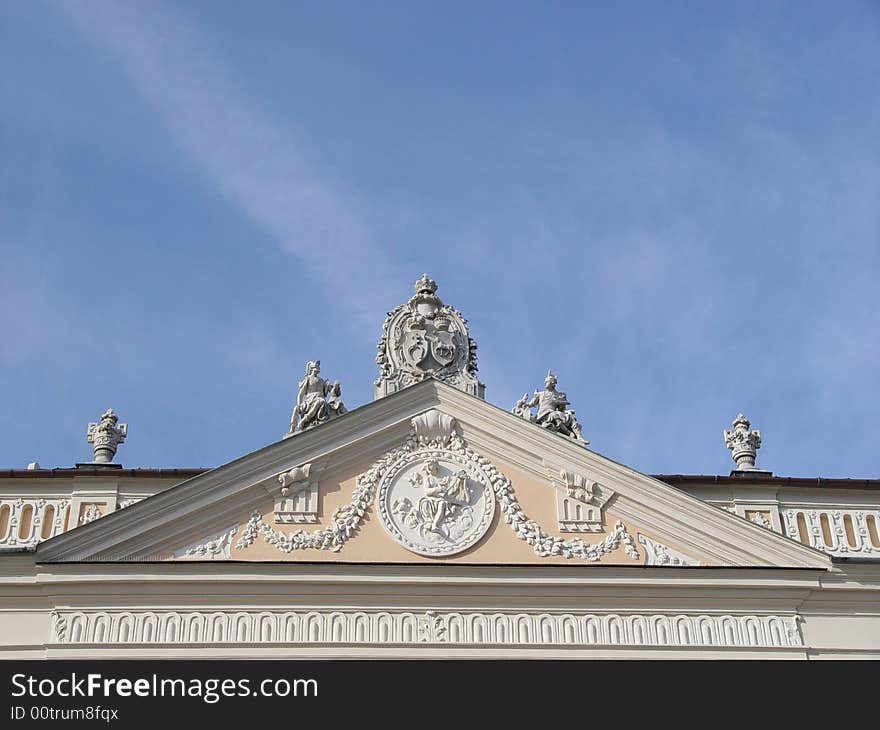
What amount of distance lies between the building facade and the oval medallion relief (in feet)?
0.08

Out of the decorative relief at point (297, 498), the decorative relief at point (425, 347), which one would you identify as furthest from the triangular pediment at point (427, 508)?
the decorative relief at point (425, 347)

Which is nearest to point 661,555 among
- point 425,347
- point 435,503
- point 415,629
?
point 435,503

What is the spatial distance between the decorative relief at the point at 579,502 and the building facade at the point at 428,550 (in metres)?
0.02

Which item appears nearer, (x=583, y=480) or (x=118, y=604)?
(x=118, y=604)

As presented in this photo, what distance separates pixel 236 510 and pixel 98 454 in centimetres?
205

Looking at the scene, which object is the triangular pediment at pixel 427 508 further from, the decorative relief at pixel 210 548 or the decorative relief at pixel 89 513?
the decorative relief at pixel 89 513

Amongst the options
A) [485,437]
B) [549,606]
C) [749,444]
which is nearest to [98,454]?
[485,437]

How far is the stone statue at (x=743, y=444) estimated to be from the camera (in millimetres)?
16312

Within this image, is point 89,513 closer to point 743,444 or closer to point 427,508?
point 427,508

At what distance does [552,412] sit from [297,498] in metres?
3.25

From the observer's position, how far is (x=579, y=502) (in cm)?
1520
